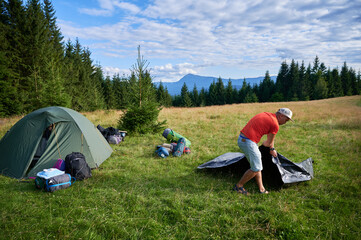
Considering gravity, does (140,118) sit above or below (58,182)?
above

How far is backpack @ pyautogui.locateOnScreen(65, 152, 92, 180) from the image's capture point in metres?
5.45

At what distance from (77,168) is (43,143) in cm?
186

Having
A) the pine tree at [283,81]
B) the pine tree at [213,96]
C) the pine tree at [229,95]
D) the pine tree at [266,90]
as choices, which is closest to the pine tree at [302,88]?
the pine tree at [283,81]

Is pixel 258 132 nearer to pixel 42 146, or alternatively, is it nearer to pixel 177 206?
pixel 177 206

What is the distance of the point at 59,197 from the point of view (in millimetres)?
4480

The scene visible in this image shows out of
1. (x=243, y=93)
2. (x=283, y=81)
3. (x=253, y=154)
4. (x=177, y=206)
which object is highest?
(x=283, y=81)

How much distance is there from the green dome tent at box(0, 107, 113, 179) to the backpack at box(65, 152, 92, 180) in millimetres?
773

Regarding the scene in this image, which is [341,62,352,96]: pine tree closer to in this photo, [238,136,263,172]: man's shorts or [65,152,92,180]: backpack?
[238,136,263,172]: man's shorts

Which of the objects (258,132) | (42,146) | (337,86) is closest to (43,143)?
(42,146)

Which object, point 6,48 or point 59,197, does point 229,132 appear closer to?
point 59,197

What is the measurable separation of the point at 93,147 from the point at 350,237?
7.00 meters

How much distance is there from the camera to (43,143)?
20.7ft

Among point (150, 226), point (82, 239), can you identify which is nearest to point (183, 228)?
point (150, 226)

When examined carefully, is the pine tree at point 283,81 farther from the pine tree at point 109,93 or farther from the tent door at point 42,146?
the tent door at point 42,146
